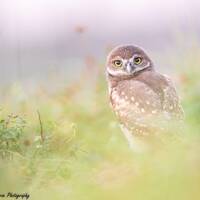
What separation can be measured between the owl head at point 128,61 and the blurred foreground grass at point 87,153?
54cm

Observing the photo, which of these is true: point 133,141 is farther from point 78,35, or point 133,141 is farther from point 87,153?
point 78,35

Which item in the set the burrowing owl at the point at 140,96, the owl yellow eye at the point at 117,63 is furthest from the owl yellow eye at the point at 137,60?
the owl yellow eye at the point at 117,63

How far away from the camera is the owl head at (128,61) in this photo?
1038cm

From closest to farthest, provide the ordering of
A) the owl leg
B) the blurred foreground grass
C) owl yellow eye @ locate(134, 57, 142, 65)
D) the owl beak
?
the blurred foreground grass → the owl leg → the owl beak → owl yellow eye @ locate(134, 57, 142, 65)

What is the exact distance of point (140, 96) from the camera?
9.59 meters

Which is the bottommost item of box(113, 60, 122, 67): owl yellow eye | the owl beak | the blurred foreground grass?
the blurred foreground grass

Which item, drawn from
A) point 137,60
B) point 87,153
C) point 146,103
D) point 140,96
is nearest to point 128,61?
point 137,60

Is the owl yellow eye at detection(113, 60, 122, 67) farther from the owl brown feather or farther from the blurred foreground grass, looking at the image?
the blurred foreground grass

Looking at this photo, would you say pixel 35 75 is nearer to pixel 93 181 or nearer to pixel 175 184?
pixel 93 181

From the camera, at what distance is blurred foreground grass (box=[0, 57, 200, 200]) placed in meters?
6.94

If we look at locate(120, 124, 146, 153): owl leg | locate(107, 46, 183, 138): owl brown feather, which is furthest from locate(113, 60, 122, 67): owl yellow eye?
locate(120, 124, 146, 153): owl leg

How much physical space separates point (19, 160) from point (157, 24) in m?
8.71

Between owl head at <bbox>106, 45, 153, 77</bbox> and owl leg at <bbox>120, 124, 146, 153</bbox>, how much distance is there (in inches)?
26.9

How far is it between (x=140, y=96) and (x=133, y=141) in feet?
1.20
